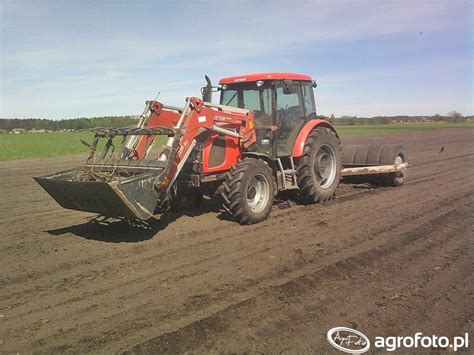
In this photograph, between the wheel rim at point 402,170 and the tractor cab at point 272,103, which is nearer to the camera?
the tractor cab at point 272,103

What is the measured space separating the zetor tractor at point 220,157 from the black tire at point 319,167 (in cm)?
2

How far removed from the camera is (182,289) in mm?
4438

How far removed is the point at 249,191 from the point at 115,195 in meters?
2.39

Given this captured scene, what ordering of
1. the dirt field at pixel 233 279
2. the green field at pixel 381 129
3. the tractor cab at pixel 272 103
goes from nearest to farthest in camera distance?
the dirt field at pixel 233 279 < the tractor cab at pixel 272 103 < the green field at pixel 381 129

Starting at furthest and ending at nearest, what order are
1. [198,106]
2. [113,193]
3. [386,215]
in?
[386,215], [198,106], [113,193]

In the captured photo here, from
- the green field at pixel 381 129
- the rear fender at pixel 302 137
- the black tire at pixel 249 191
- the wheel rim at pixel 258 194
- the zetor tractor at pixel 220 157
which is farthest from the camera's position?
the green field at pixel 381 129

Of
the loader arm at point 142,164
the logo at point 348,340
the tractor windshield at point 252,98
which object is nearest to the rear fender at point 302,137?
the tractor windshield at point 252,98

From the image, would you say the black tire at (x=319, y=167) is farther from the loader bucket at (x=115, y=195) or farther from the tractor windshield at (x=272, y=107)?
the loader bucket at (x=115, y=195)

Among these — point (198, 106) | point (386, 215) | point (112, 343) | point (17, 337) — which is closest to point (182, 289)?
point (112, 343)

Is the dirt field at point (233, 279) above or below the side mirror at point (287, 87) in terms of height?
below

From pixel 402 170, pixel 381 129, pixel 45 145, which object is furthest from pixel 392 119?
pixel 402 170

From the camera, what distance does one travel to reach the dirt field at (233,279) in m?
3.54

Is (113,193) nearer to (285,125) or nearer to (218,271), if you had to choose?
(218,271)

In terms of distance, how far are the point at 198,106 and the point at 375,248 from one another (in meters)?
3.20
